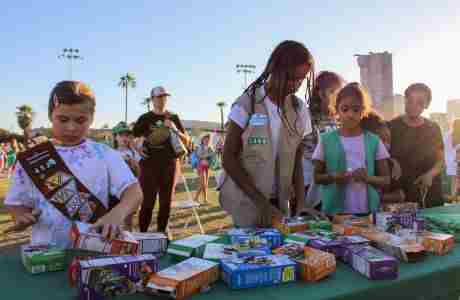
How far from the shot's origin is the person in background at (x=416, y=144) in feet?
8.59

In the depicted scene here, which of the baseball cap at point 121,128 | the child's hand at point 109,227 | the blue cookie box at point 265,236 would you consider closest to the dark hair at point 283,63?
the blue cookie box at point 265,236

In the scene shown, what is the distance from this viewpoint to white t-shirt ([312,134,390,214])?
6.56ft

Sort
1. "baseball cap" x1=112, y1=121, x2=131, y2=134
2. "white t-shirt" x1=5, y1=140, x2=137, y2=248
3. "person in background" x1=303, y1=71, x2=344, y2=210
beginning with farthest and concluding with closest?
"baseball cap" x1=112, y1=121, x2=131, y2=134 < "person in background" x1=303, y1=71, x2=344, y2=210 < "white t-shirt" x1=5, y1=140, x2=137, y2=248

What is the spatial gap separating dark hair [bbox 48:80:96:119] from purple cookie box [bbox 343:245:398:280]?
1026 millimetres

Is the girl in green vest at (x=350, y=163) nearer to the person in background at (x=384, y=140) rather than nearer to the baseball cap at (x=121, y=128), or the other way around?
the person in background at (x=384, y=140)

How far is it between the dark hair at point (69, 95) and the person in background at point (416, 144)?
6.70 feet

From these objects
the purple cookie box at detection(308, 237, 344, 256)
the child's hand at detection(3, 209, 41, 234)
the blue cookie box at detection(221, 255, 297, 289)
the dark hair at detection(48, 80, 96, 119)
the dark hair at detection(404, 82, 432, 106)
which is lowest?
the blue cookie box at detection(221, 255, 297, 289)

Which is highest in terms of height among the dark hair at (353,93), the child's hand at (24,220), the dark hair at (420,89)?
the dark hair at (420,89)

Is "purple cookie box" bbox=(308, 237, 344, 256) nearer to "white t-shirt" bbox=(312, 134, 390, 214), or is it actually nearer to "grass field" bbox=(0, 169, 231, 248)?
"white t-shirt" bbox=(312, 134, 390, 214)

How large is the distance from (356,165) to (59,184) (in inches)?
54.5

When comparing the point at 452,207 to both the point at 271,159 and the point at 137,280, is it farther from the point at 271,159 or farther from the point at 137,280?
the point at 137,280

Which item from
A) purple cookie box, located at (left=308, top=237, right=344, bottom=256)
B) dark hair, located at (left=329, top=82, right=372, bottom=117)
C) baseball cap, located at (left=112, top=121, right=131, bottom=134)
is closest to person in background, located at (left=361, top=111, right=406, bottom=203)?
dark hair, located at (left=329, top=82, right=372, bottom=117)

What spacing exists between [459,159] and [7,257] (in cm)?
651

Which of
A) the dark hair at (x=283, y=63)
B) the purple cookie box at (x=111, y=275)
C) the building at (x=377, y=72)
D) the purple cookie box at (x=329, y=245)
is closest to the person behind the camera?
the purple cookie box at (x=111, y=275)
